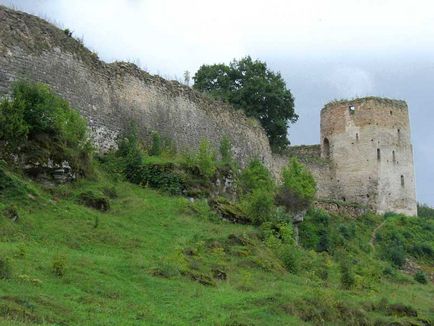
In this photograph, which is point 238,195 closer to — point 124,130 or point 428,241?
point 124,130

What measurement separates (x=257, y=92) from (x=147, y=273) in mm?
23229

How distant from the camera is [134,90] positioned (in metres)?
23.9

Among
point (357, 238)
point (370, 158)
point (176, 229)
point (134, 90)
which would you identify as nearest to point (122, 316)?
point (176, 229)

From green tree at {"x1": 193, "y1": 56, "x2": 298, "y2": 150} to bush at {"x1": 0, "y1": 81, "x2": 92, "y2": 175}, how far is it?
17.0 metres

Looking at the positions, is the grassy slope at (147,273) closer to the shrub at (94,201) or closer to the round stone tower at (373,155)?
the shrub at (94,201)

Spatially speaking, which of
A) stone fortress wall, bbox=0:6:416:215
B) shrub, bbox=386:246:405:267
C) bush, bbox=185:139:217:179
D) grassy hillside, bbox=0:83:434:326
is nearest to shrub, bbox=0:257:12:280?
grassy hillside, bbox=0:83:434:326

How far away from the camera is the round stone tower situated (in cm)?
3572

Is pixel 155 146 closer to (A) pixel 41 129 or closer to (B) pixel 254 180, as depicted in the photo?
(B) pixel 254 180

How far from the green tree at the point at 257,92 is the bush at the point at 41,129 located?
16973 millimetres

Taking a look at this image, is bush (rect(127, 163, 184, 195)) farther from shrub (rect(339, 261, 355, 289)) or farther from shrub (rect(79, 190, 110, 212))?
shrub (rect(339, 261, 355, 289))

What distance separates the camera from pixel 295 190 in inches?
928

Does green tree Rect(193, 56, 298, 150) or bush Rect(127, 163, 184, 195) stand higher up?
green tree Rect(193, 56, 298, 150)

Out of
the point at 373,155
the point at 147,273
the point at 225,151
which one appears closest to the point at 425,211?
the point at 373,155

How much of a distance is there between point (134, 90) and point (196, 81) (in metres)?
13.8
